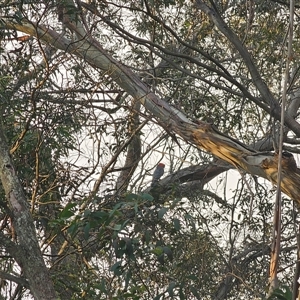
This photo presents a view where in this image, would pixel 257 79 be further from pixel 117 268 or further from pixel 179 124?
pixel 117 268

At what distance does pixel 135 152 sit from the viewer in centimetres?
700

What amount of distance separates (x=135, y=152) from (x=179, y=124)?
179 cm

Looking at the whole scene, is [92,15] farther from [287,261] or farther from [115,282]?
[287,261]

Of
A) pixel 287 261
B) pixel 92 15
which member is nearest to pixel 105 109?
pixel 92 15

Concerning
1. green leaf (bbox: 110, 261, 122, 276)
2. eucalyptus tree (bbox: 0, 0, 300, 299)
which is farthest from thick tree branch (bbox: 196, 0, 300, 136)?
green leaf (bbox: 110, 261, 122, 276)

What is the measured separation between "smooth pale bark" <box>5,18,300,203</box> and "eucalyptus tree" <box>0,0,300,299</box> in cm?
1

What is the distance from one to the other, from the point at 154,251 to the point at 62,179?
1.96 metres

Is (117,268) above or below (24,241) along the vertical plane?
below

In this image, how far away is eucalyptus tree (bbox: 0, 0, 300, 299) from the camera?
13.9 ft

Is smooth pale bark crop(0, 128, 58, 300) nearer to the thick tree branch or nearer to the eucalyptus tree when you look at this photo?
the eucalyptus tree

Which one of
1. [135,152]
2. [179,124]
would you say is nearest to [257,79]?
[179,124]

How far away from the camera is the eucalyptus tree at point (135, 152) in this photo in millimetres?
4250

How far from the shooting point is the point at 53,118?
5672 mm

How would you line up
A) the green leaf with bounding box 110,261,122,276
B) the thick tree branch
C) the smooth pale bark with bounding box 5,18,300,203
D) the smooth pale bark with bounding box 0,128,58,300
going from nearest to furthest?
the green leaf with bounding box 110,261,122,276, the smooth pale bark with bounding box 0,128,58,300, the smooth pale bark with bounding box 5,18,300,203, the thick tree branch
